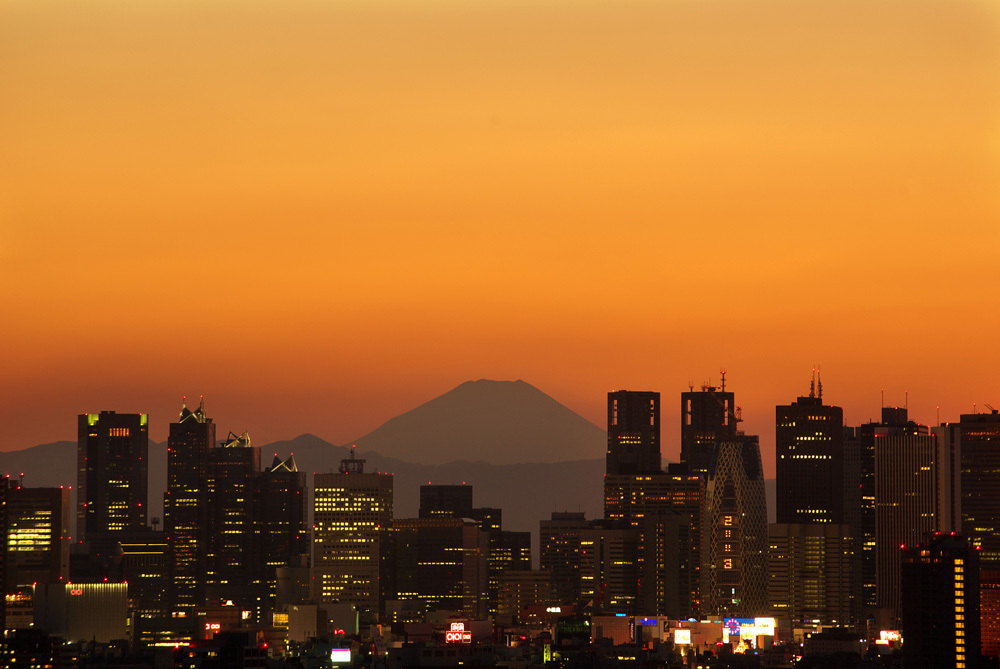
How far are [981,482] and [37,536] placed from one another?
295 feet

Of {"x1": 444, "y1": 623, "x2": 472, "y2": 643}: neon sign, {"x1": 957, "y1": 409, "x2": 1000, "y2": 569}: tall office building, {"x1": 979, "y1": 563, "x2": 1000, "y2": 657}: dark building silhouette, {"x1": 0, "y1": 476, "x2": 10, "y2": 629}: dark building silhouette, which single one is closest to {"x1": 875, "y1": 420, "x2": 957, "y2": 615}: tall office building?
{"x1": 957, "y1": 409, "x2": 1000, "y2": 569}: tall office building

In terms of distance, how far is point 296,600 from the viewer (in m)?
199

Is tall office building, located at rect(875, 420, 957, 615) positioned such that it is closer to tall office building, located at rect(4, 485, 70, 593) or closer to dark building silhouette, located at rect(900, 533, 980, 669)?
dark building silhouette, located at rect(900, 533, 980, 669)

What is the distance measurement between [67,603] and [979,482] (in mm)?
86948

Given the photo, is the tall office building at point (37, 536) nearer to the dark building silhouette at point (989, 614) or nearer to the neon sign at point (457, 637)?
the neon sign at point (457, 637)

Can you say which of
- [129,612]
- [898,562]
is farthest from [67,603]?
[898,562]

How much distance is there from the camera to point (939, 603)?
117375 millimetres

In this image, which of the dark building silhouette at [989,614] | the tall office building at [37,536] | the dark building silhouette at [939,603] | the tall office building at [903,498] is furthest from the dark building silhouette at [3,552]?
the tall office building at [903,498]

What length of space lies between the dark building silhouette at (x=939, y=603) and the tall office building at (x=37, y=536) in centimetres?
8242

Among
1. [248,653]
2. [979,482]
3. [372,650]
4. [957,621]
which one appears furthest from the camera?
[979,482]

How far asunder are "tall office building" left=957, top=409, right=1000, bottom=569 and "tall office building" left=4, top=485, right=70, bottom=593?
3307 inches

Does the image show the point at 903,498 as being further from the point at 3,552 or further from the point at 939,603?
the point at 3,552

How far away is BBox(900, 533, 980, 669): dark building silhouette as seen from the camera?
4564 inches

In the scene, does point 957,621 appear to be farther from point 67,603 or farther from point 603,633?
point 67,603
